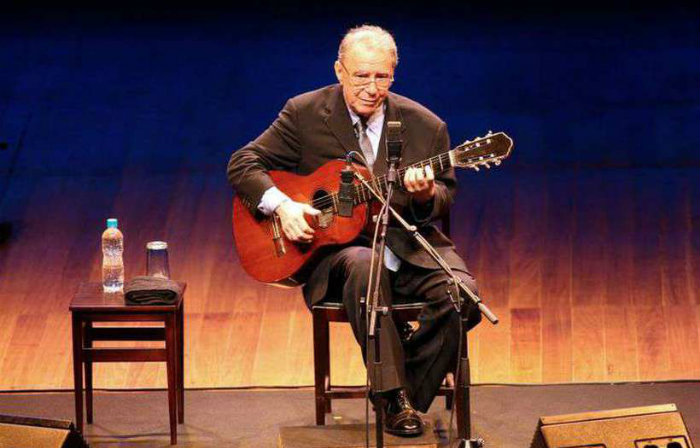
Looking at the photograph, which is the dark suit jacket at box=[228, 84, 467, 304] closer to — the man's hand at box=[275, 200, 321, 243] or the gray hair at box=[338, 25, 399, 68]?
the man's hand at box=[275, 200, 321, 243]

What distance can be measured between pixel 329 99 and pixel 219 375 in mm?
1242

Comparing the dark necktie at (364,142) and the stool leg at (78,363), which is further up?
the dark necktie at (364,142)

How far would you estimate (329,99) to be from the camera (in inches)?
204

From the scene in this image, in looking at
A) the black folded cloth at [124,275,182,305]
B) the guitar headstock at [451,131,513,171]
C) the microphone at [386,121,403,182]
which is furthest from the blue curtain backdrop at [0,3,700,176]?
→ the microphone at [386,121,403,182]

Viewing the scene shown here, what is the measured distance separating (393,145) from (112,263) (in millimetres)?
1522

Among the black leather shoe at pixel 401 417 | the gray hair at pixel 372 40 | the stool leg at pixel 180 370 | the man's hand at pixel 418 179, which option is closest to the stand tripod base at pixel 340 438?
the black leather shoe at pixel 401 417

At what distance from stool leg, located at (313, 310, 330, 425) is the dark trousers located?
0.13m

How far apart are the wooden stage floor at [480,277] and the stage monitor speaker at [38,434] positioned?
5.19 feet

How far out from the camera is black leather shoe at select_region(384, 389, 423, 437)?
15.4ft

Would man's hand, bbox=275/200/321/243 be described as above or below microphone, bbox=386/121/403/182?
below

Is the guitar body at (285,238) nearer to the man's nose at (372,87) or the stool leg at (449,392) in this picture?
the man's nose at (372,87)

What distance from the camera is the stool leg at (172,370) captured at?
16.3 ft

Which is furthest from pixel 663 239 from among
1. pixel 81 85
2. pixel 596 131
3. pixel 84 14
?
pixel 84 14

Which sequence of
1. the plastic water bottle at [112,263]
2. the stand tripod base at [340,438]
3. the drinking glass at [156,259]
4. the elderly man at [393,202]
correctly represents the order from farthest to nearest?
the drinking glass at [156,259]
the plastic water bottle at [112,263]
the elderly man at [393,202]
the stand tripod base at [340,438]
